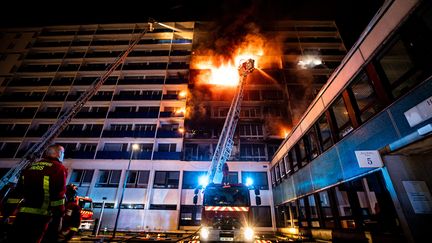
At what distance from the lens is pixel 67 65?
107ft

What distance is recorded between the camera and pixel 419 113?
4.71 metres

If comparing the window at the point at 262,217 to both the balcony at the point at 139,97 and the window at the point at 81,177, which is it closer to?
the window at the point at 81,177

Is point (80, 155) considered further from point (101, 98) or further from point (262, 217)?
point (262, 217)

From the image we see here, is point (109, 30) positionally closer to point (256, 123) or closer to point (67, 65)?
point (67, 65)

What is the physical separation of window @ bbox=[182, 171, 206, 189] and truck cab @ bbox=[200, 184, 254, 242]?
12.2 metres

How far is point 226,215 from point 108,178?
18.9 metres

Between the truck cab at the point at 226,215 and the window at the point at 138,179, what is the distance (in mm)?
14802

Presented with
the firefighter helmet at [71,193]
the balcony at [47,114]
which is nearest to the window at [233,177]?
the firefighter helmet at [71,193]

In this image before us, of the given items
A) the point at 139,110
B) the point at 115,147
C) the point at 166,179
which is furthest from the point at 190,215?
the point at 139,110

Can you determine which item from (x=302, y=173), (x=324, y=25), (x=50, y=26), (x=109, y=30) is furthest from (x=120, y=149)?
(x=324, y=25)

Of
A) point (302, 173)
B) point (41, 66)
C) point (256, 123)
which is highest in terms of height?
point (41, 66)

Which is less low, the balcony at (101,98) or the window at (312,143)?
the balcony at (101,98)

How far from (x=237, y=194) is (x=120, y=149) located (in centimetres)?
2069

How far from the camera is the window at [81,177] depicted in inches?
877
